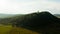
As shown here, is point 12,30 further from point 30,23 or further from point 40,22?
point 40,22

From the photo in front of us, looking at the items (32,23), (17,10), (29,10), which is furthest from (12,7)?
(32,23)

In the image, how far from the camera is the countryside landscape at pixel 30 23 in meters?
3.07

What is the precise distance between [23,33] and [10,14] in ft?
1.89

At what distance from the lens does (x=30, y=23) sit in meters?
3.16

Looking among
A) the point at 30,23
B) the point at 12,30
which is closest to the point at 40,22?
the point at 30,23

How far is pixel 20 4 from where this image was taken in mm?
3279

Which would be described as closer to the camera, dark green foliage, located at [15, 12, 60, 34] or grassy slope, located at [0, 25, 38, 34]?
grassy slope, located at [0, 25, 38, 34]

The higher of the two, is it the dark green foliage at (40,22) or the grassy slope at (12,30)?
the dark green foliage at (40,22)

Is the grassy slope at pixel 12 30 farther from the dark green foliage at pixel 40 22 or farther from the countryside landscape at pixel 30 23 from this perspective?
the dark green foliage at pixel 40 22

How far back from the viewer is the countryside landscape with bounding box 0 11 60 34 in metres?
3.07

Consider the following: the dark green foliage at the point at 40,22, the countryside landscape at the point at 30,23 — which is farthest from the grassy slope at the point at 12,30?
the dark green foliage at the point at 40,22

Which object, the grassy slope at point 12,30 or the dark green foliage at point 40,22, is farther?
the dark green foliage at point 40,22

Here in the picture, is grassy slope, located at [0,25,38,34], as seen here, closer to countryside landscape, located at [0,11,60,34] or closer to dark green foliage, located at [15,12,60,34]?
countryside landscape, located at [0,11,60,34]

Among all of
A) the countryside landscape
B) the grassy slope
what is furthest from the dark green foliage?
the grassy slope
